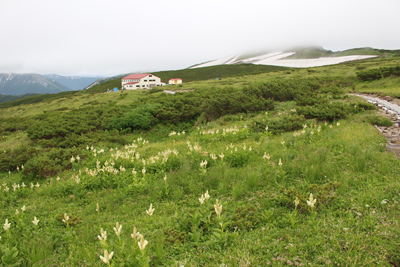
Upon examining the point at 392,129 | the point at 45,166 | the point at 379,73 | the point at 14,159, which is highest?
the point at 379,73

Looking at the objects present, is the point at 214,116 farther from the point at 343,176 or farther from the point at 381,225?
the point at 381,225

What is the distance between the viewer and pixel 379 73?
2291 centimetres

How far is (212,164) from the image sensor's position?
7465mm

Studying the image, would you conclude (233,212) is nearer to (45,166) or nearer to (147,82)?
(45,166)

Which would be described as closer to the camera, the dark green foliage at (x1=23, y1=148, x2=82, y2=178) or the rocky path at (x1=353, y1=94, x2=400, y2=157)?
the rocky path at (x1=353, y1=94, x2=400, y2=157)

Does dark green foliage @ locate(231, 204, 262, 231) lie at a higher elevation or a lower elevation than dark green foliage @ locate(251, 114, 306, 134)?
lower

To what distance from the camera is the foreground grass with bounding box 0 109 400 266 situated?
3.30 m

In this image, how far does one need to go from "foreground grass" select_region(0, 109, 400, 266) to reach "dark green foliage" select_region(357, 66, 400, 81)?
62.9 ft

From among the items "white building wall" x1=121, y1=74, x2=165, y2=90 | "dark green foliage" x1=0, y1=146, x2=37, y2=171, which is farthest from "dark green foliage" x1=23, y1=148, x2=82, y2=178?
"white building wall" x1=121, y1=74, x2=165, y2=90

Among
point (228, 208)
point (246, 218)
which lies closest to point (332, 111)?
point (228, 208)

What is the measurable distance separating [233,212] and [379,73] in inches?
1063

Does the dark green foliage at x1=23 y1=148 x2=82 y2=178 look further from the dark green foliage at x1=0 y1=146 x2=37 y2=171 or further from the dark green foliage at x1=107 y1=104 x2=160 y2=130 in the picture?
the dark green foliage at x1=107 y1=104 x2=160 y2=130

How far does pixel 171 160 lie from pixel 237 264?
16.8 ft

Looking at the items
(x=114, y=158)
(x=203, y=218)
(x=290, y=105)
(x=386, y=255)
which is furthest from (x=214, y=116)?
(x=386, y=255)
